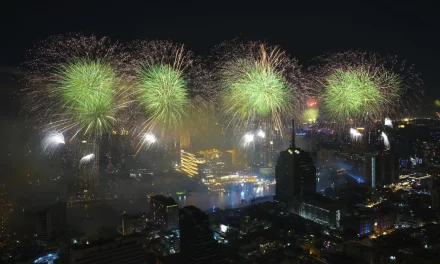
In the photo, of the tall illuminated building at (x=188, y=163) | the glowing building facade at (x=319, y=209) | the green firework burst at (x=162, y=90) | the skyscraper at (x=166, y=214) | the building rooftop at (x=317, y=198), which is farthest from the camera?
the tall illuminated building at (x=188, y=163)

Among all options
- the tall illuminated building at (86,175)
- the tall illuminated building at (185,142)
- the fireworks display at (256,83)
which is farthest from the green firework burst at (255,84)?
the tall illuminated building at (185,142)

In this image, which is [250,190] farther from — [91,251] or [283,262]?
[91,251]

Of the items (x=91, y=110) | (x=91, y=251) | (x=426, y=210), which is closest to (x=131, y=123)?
(x=91, y=110)

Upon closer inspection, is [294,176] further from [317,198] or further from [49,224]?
[49,224]

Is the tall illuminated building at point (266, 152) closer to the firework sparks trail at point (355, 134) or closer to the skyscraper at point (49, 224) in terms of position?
the firework sparks trail at point (355, 134)

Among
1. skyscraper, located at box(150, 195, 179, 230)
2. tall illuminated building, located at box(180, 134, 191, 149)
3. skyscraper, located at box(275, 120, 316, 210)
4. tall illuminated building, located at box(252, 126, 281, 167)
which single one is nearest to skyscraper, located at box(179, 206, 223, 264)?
skyscraper, located at box(150, 195, 179, 230)

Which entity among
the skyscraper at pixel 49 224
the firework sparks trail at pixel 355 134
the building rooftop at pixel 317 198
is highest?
the firework sparks trail at pixel 355 134
